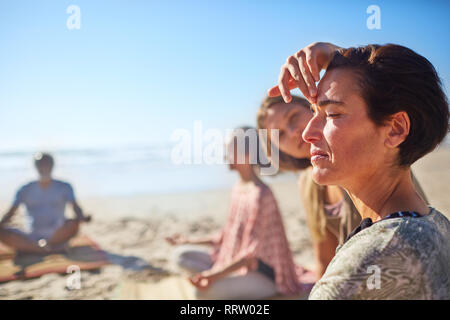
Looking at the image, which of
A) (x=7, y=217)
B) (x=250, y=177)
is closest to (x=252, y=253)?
(x=250, y=177)

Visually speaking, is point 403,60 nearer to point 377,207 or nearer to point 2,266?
point 377,207

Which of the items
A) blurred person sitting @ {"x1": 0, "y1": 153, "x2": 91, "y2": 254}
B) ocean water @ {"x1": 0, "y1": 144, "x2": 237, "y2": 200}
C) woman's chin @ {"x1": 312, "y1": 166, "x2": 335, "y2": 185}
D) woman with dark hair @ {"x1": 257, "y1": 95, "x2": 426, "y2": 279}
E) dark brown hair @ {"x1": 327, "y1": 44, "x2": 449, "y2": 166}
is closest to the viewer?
dark brown hair @ {"x1": 327, "y1": 44, "x2": 449, "y2": 166}

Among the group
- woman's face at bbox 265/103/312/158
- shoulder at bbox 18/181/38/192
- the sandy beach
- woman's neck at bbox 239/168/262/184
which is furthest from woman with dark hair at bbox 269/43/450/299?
shoulder at bbox 18/181/38/192

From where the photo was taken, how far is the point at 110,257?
561 cm

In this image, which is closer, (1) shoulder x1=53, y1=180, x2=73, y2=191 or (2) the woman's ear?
(2) the woman's ear

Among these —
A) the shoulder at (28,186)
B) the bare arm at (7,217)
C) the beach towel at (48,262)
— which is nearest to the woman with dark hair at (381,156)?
the beach towel at (48,262)

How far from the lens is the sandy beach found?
14.3ft

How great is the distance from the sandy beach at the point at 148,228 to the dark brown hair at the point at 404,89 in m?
3.59

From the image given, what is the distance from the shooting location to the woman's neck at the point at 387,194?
4.40 ft

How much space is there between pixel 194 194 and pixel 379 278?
34.8ft

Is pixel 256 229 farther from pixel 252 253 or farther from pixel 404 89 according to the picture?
pixel 404 89

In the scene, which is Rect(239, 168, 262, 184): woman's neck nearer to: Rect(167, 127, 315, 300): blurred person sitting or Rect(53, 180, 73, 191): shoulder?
Rect(167, 127, 315, 300): blurred person sitting

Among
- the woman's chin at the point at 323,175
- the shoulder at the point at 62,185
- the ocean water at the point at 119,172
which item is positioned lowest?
the ocean water at the point at 119,172

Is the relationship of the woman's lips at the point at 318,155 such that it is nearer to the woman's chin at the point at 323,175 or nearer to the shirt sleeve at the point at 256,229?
the woman's chin at the point at 323,175
